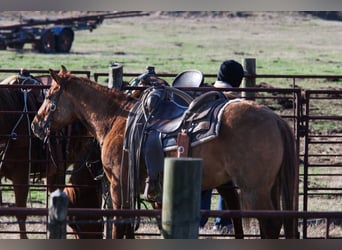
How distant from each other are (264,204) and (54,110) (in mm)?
2085

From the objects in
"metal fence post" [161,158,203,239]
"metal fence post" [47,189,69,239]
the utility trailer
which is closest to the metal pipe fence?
"metal fence post" [47,189,69,239]

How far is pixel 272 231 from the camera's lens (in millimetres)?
7070

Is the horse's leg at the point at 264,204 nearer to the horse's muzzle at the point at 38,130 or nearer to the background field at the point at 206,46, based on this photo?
the horse's muzzle at the point at 38,130

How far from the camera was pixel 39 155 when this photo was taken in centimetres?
938

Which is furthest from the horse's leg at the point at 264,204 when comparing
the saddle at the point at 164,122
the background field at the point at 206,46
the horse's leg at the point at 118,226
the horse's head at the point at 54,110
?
the background field at the point at 206,46

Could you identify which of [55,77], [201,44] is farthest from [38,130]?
[201,44]

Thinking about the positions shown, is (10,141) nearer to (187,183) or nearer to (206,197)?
(206,197)

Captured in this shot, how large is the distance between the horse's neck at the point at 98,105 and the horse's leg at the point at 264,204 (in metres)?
1.51

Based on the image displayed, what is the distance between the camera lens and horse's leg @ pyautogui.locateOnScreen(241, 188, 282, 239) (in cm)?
700

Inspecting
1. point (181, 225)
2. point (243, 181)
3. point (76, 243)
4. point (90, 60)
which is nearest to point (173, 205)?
point (181, 225)

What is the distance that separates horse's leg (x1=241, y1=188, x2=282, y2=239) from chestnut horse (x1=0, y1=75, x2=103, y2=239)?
210 cm

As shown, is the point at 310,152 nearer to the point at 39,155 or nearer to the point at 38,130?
the point at 39,155

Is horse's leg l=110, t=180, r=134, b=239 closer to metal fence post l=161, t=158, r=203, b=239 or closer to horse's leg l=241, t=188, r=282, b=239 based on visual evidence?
horse's leg l=241, t=188, r=282, b=239

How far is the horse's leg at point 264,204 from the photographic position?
7000mm
